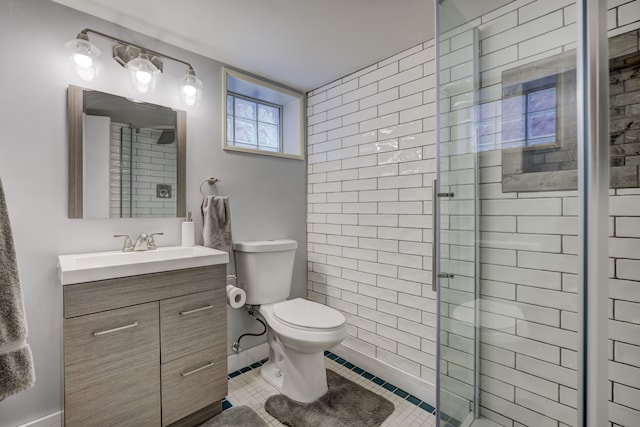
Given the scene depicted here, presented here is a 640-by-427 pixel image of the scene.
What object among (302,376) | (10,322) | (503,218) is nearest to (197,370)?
(302,376)

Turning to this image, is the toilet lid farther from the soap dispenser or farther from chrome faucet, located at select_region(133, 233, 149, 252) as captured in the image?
chrome faucet, located at select_region(133, 233, 149, 252)

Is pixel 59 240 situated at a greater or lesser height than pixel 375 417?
greater

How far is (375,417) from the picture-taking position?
5.52 feet

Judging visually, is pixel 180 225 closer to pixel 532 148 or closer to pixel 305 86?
pixel 305 86

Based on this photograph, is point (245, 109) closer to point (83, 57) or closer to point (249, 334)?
point (83, 57)

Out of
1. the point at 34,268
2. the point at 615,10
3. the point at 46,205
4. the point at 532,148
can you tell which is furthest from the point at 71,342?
the point at 615,10

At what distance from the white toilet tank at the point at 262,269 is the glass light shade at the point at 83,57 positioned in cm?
133

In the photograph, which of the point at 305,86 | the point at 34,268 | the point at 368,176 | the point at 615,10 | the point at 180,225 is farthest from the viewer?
the point at 305,86

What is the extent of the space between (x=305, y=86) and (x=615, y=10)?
198 centimetres

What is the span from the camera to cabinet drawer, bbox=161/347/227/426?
1458 mm

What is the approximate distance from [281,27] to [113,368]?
6.58 ft

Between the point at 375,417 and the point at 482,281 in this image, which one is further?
the point at 375,417

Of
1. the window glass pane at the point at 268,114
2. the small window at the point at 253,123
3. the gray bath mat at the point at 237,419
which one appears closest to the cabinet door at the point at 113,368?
the gray bath mat at the point at 237,419

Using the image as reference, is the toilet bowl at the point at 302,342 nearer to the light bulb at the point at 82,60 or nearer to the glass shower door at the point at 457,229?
the glass shower door at the point at 457,229
